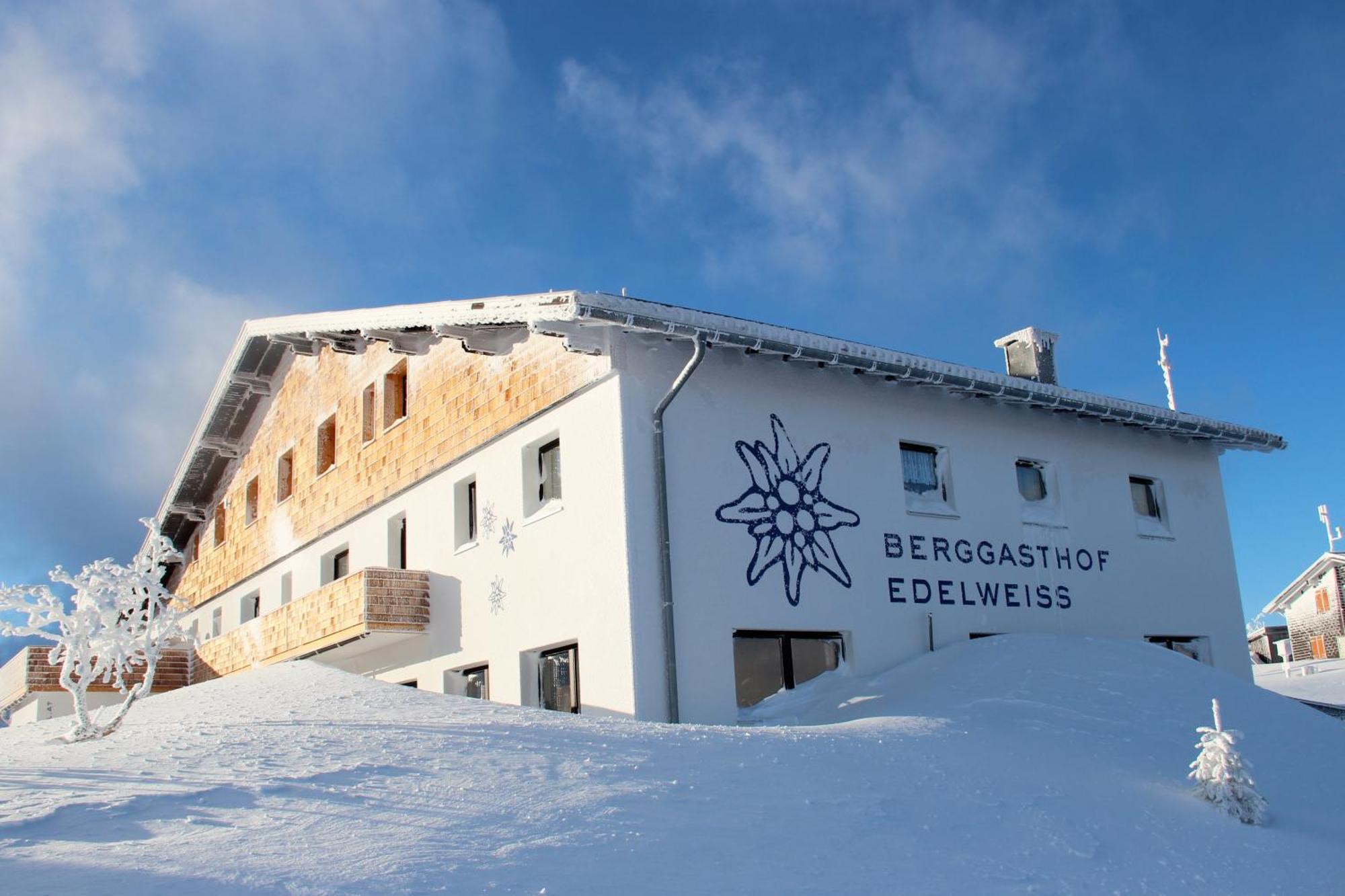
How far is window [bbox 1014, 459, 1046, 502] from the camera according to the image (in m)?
17.2

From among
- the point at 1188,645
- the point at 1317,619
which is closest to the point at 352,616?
the point at 1188,645

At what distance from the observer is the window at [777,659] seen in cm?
1339

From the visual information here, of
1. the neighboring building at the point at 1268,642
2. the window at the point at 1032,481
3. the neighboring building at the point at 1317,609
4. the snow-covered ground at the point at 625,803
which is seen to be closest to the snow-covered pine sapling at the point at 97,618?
the snow-covered ground at the point at 625,803

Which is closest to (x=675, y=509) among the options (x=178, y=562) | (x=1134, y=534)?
(x=1134, y=534)

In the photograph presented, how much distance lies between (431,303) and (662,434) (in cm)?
391

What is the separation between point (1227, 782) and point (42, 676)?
20875mm

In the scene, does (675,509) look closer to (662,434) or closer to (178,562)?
(662,434)

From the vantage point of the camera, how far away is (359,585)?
16047 millimetres

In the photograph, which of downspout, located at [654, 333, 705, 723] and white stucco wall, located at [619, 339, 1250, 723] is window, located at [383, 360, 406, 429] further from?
downspout, located at [654, 333, 705, 723]

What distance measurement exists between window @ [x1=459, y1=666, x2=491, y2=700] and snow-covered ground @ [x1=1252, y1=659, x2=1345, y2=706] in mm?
15837

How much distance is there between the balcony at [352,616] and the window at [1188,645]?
36.5ft

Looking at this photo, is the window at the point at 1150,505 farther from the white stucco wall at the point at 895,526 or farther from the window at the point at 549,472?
the window at the point at 549,472

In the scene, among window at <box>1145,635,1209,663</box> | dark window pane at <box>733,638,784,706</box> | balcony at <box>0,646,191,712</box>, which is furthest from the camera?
balcony at <box>0,646,191,712</box>

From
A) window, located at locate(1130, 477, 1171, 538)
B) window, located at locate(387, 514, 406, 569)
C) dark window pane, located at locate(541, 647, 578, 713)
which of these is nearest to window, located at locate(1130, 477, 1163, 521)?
window, located at locate(1130, 477, 1171, 538)
